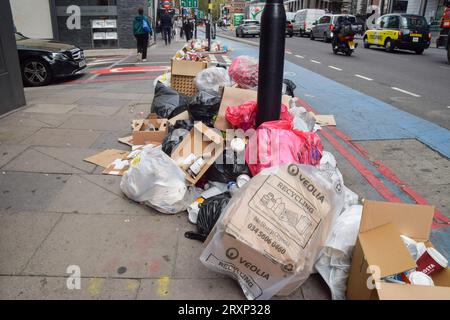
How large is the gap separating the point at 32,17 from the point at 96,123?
14254 millimetres

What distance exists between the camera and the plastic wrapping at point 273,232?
2.27m

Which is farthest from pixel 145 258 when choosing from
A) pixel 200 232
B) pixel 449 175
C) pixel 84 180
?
pixel 449 175

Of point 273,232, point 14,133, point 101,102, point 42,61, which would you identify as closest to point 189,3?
point 42,61

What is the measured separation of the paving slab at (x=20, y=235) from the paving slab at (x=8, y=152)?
4.40 ft

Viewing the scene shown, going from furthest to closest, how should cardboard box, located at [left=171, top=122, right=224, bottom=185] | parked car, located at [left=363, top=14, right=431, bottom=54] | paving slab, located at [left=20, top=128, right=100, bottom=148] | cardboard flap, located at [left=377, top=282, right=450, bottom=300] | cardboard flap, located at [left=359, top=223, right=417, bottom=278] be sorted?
1. parked car, located at [left=363, top=14, right=431, bottom=54]
2. paving slab, located at [left=20, top=128, right=100, bottom=148]
3. cardboard box, located at [left=171, top=122, right=224, bottom=185]
4. cardboard flap, located at [left=359, top=223, right=417, bottom=278]
5. cardboard flap, located at [left=377, top=282, right=450, bottom=300]

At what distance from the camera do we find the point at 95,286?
251cm

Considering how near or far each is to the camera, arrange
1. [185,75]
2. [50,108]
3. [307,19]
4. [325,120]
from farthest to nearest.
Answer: [307,19], [50,108], [185,75], [325,120]

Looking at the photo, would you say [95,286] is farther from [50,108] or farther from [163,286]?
[50,108]

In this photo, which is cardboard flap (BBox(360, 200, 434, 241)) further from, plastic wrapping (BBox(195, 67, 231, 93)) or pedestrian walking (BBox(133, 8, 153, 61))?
pedestrian walking (BBox(133, 8, 153, 61))

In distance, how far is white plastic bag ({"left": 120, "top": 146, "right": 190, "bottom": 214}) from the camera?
3426 millimetres

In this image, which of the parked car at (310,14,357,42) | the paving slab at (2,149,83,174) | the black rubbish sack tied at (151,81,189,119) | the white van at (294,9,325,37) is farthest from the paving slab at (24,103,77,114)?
the white van at (294,9,325,37)

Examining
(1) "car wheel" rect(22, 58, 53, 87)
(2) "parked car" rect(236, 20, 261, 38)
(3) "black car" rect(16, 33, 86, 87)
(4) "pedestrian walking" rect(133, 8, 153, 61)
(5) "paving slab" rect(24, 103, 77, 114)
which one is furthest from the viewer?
(2) "parked car" rect(236, 20, 261, 38)

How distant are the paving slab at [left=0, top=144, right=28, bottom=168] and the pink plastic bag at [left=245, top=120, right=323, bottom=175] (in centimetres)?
283

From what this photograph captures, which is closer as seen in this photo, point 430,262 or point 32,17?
point 430,262
